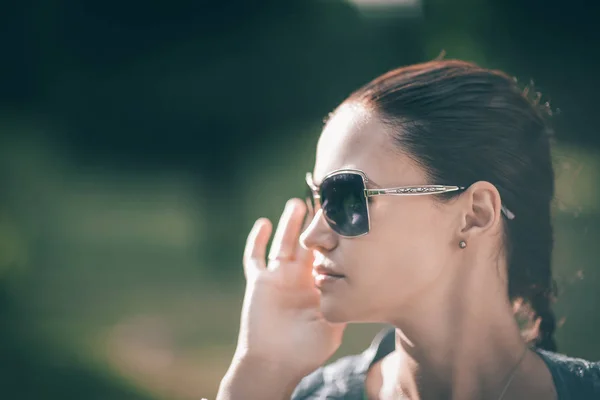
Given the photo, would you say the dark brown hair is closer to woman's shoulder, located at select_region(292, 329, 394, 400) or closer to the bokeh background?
woman's shoulder, located at select_region(292, 329, 394, 400)

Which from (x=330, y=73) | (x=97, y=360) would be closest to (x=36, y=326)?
(x=97, y=360)

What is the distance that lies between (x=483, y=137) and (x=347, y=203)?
1.12 feet

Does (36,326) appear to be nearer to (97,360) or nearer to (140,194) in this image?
(97,360)

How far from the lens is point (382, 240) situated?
1.61 meters

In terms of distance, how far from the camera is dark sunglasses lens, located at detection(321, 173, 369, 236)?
1.60 m

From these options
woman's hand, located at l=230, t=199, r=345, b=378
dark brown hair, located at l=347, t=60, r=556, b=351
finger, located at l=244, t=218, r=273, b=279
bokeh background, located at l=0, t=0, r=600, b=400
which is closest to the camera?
dark brown hair, located at l=347, t=60, r=556, b=351

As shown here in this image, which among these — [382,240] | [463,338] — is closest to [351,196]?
[382,240]

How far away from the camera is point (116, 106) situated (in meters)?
3.90

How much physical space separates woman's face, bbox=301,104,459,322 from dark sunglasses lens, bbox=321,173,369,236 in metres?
0.02

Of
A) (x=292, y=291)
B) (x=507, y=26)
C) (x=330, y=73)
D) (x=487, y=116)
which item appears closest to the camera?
(x=487, y=116)

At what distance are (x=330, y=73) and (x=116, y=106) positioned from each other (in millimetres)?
1233

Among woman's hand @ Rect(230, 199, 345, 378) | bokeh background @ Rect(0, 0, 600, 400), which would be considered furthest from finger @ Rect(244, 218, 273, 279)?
bokeh background @ Rect(0, 0, 600, 400)

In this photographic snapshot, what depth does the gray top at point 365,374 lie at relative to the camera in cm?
167

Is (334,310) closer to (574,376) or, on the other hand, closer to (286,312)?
(286,312)
